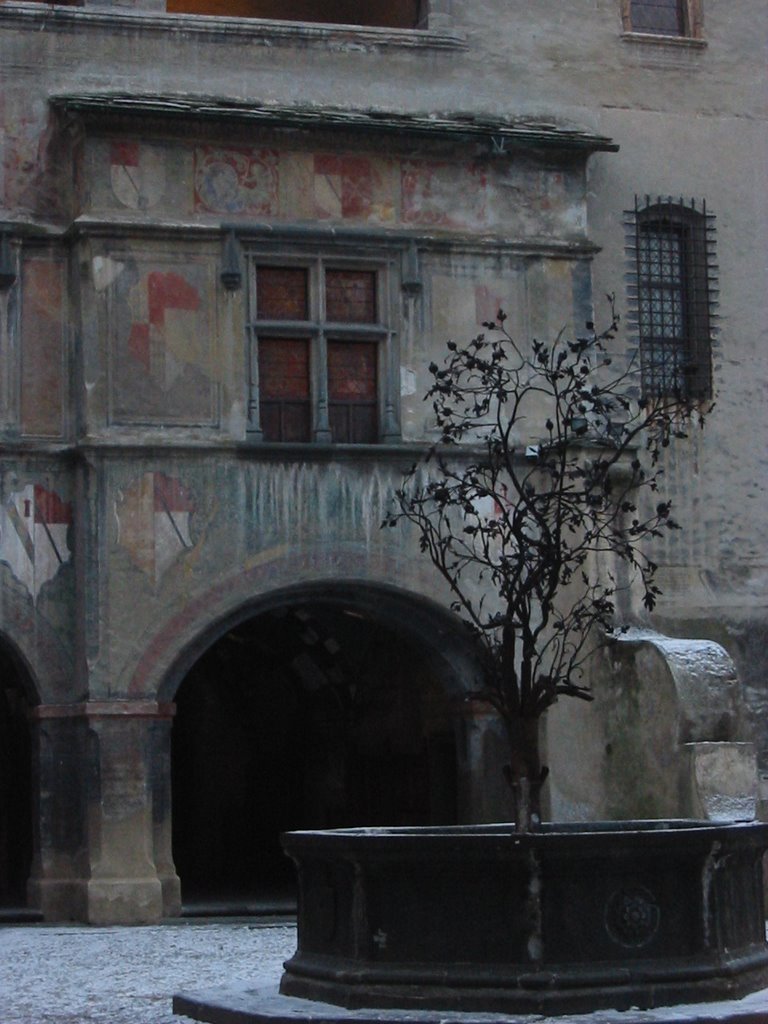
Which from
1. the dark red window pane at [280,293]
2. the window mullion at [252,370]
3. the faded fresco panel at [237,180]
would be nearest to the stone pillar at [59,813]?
the window mullion at [252,370]

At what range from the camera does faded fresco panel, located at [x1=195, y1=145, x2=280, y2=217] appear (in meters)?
20.4

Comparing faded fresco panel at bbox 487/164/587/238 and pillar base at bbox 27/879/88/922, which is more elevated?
faded fresco panel at bbox 487/164/587/238

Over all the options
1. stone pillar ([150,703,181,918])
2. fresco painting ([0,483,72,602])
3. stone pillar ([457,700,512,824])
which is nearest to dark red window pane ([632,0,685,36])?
stone pillar ([457,700,512,824])

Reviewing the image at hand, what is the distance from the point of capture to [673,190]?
874 inches

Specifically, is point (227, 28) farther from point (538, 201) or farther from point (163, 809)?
point (163, 809)

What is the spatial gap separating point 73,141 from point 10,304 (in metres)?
1.59

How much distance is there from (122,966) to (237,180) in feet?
26.6

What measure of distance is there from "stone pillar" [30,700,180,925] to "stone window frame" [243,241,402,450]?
2887 millimetres

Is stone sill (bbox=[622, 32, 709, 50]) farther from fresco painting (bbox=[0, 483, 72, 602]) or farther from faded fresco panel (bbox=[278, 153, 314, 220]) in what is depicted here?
fresco painting (bbox=[0, 483, 72, 602])

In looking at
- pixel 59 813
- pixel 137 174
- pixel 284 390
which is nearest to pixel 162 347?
pixel 284 390

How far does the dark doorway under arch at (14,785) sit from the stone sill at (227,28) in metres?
6.59

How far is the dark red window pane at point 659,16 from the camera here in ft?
74.4

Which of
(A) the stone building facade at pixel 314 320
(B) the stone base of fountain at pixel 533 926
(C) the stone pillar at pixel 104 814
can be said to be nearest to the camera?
(B) the stone base of fountain at pixel 533 926

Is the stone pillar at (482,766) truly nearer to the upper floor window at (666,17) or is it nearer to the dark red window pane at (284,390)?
the dark red window pane at (284,390)
